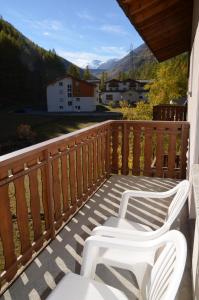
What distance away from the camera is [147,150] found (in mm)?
4672

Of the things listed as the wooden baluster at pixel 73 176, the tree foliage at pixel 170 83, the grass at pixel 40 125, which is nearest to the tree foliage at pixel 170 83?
the tree foliage at pixel 170 83

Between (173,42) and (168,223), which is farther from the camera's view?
(173,42)

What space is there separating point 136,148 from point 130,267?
9.93 feet

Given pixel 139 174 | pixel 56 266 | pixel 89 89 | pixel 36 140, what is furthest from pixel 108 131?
pixel 89 89

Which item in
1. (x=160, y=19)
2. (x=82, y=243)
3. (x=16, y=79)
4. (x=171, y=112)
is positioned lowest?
(x=82, y=243)

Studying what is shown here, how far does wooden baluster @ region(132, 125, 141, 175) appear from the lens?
4613 mm

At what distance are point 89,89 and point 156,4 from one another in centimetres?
4553

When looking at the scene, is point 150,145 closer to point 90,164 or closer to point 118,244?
point 90,164

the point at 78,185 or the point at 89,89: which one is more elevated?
the point at 89,89

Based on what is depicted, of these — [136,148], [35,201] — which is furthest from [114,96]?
[35,201]

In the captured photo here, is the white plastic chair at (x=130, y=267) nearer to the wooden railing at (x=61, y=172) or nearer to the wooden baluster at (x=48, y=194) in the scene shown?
the wooden railing at (x=61, y=172)

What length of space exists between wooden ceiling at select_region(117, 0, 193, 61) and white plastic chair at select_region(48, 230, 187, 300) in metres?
2.52

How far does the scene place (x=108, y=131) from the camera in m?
4.64

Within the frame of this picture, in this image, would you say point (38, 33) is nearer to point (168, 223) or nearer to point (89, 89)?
point (89, 89)
